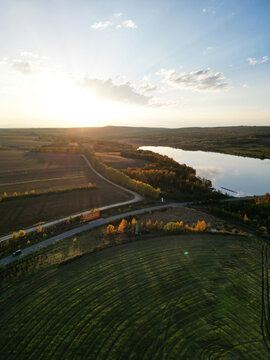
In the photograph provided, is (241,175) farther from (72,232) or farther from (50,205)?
(72,232)

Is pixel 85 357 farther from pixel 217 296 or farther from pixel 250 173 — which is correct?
pixel 250 173

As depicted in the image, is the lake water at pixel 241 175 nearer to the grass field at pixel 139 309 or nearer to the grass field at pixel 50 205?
the grass field at pixel 50 205

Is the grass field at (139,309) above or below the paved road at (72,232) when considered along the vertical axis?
above

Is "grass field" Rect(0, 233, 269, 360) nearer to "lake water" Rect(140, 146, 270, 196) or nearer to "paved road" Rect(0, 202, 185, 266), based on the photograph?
"paved road" Rect(0, 202, 185, 266)

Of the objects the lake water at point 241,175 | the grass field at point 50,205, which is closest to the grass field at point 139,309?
the grass field at point 50,205

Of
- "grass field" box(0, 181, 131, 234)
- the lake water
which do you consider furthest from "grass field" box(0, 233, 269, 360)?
the lake water

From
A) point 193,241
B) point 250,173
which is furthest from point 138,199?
point 250,173

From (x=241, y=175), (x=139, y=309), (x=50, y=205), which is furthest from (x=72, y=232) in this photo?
(x=241, y=175)

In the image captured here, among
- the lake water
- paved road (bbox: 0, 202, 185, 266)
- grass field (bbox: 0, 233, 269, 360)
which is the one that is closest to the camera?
grass field (bbox: 0, 233, 269, 360)

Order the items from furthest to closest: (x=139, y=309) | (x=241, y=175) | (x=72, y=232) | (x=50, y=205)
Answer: (x=241, y=175) < (x=50, y=205) < (x=72, y=232) < (x=139, y=309)
